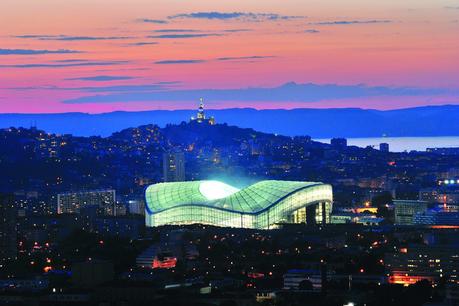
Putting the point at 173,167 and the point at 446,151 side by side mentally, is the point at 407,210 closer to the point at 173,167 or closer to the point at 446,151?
the point at 173,167

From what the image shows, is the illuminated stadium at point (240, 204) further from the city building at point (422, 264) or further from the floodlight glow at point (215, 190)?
the city building at point (422, 264)

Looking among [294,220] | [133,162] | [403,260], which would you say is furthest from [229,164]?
[403,260]

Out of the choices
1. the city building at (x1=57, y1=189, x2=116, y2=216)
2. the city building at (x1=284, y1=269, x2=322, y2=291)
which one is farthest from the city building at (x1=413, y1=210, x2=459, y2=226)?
the city building at (x1=284, y1=269, x2=322, y2=291)

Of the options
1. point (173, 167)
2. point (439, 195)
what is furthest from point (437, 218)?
point (173, 167)

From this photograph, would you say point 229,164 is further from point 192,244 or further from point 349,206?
point 192,244

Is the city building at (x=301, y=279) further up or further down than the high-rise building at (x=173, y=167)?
further down

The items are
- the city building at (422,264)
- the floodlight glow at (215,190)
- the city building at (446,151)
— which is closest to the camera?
the city building at (422,264)

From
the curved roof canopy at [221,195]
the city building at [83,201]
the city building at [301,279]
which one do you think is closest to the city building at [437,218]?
the curved roof canopy at [221,195]
